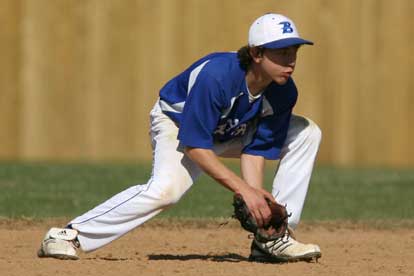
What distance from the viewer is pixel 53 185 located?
10234 millimetres

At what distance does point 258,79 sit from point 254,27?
0.28 meters

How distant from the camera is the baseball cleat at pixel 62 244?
6.27m

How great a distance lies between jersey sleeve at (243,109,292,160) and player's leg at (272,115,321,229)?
0.23 feet

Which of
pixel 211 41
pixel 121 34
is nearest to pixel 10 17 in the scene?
pixel 121 34


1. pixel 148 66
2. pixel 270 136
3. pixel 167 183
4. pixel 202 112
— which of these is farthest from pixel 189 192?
pixel 202 112

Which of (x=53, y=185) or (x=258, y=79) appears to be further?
(x=53, y=185)

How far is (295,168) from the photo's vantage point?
656 centimetres

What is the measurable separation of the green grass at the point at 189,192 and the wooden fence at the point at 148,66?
0.48 metres

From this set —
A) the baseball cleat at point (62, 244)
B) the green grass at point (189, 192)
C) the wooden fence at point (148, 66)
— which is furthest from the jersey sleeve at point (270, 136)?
the wooden fence at point (148, 66)

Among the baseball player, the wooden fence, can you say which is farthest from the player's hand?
the wooden fence

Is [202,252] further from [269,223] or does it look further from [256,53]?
[256,53]

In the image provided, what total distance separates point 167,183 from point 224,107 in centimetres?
51

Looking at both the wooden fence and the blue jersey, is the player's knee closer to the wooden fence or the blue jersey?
the blue jersey

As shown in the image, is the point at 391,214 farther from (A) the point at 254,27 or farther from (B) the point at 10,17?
(B) the point at 10,17
